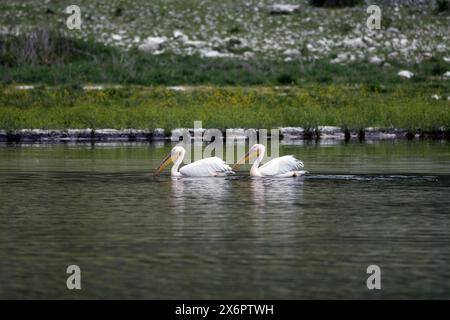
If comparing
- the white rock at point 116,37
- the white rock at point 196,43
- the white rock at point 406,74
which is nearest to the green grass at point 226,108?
the white rock at point 406,74

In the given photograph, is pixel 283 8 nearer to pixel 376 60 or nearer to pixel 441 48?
pixel 441 48

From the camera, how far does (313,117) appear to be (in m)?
30.1

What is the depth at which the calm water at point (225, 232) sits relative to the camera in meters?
10.4

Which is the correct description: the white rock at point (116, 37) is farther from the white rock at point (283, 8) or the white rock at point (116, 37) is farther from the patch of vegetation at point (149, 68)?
the white rock at point (283, 8)

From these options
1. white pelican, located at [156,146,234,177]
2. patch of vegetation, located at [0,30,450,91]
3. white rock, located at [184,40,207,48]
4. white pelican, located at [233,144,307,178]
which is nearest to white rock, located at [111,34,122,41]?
patch of vegetation, located at [0,30,450,91]

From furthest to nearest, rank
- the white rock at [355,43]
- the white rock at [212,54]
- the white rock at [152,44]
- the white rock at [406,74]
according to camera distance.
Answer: the white rock at [355,43]
the white rock at [152,44]
the white rock at [212,54]
the white rock at [406,74]

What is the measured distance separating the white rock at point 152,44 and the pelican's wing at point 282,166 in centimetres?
2656

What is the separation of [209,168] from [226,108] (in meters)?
12.8

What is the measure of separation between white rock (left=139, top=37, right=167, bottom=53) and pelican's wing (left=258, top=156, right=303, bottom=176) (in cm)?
2656

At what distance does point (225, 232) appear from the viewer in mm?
13117

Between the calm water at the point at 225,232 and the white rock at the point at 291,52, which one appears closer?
the calm water at the point at 225,232

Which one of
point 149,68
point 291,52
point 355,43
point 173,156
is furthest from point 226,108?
point 355,43
